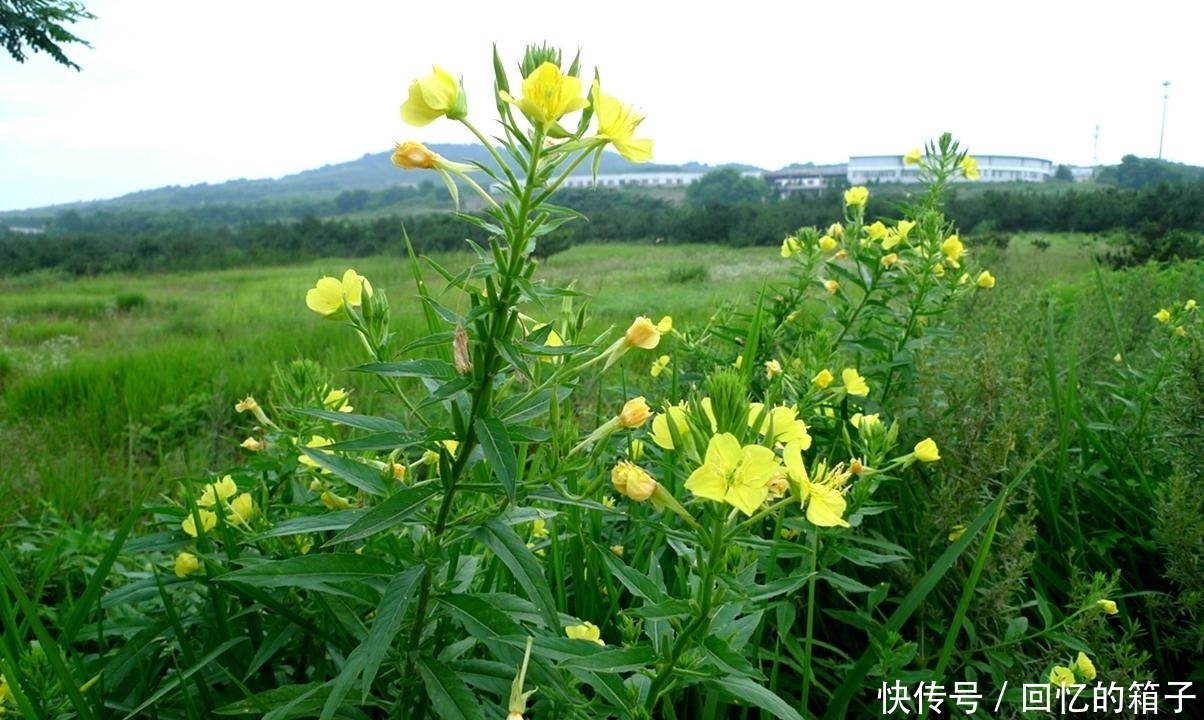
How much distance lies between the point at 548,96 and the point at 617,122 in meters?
0.10

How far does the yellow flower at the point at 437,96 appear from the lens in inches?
35.6

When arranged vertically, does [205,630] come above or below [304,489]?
below

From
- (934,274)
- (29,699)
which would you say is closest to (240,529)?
(29,699)

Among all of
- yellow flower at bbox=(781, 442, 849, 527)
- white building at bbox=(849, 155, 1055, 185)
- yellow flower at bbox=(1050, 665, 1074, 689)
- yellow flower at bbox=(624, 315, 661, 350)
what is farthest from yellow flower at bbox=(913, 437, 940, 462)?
white building at bbox=(849, 155, 1055, 185)

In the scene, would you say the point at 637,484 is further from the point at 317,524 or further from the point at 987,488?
the point at 987,488

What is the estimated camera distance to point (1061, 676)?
1453 millimetres

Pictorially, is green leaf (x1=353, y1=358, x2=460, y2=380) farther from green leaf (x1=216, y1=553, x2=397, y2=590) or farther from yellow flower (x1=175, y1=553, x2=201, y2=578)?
yellow flower (x1=175, y1=553, x2=201, y2=578)

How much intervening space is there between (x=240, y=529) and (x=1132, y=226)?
11317mm

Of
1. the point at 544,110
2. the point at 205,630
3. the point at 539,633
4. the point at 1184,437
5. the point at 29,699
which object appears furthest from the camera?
the point at 1184,437

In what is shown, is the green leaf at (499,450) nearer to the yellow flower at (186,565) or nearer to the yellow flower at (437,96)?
the yellow flower at (437,96)

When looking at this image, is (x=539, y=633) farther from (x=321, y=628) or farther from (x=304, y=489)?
(x=304, y=489)

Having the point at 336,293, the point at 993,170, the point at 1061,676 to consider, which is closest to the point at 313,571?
the point at 336,293

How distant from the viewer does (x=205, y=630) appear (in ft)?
4.45

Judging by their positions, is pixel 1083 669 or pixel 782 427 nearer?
pixel 782 427
